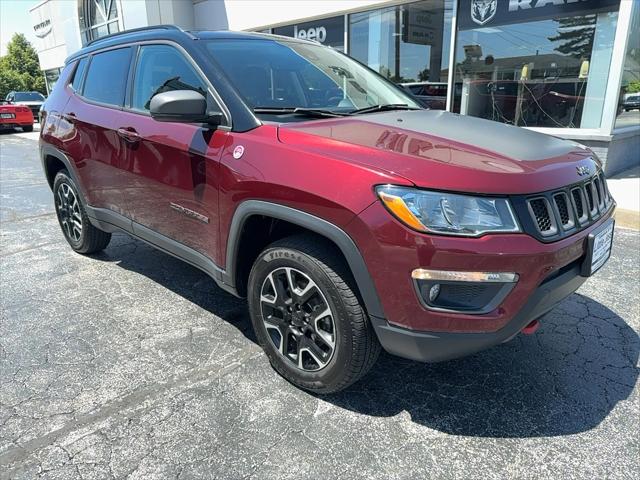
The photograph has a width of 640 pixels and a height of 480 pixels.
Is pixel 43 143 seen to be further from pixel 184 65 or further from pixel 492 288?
pixel 492 288

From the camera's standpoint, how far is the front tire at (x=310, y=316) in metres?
2.15

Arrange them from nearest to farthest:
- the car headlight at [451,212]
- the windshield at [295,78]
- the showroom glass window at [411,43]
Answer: the car headlight at [451,212], the windshield at [295,78], the showroom glass window at [411,43]

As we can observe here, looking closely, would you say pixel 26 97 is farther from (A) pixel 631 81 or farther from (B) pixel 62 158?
(A) pixel 631 81

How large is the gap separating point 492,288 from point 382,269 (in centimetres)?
43

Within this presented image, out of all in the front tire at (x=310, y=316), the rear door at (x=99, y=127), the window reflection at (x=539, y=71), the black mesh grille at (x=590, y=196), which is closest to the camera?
the front tire at (x=310, y=316)

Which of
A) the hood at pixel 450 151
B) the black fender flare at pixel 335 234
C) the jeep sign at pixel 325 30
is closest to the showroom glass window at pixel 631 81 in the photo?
the jeep sign at pixel 325 30

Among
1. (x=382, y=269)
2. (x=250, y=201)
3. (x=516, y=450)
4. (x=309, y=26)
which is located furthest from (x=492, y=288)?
(x=309, y=26)

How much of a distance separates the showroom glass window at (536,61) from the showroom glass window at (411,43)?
1.23ft

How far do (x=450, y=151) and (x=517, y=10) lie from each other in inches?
281

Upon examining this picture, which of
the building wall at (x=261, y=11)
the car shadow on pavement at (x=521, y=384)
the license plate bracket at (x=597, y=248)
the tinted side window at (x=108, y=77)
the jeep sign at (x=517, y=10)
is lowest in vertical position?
the car shadow on pavement at (x=521, y=384)

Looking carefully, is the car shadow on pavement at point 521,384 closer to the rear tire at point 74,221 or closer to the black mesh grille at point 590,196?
the black mesh grille at point 590,196

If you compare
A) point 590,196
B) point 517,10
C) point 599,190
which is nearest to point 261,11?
point 517,10

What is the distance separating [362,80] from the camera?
11.2 feet

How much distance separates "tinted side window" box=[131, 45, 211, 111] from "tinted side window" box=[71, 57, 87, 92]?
3.66ft
